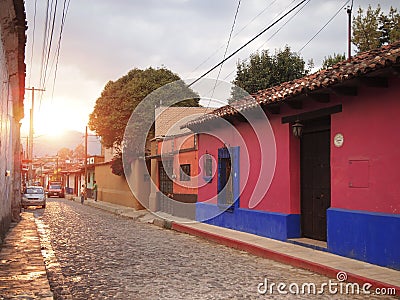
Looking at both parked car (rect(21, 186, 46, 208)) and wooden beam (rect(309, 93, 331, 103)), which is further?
parked car (rect(21, 186, 46, 208))

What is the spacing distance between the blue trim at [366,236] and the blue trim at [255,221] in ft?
6.07

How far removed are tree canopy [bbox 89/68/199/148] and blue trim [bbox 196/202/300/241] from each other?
10764mm

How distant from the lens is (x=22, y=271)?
738cm

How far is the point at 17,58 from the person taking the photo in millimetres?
A: 11133

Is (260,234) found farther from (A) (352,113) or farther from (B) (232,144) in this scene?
(A) (352,113)

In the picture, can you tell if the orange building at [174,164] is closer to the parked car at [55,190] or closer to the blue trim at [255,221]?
the blue trim at [255,221]

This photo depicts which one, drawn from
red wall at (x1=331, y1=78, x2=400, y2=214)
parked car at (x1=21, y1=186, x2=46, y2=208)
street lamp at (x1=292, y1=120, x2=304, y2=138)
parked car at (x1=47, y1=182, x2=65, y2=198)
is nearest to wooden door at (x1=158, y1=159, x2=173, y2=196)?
parked car at (x1=21, y1=186, x2=46, y2=208)

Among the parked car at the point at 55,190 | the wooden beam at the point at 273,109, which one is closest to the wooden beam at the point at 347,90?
the wooden beam at the point at 273,109

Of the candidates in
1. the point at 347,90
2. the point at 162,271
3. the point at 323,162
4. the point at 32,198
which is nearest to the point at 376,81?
the point at 347,90

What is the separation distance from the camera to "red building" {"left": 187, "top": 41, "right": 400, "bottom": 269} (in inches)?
326

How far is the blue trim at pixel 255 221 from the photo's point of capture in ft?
37.8

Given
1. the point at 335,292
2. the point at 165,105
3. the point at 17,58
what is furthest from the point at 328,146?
the point at 165,105

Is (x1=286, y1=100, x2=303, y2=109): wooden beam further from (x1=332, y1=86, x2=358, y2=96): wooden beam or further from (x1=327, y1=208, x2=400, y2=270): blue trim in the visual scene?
(x1=327, y1=208, x2=400, y2=270): blue trim

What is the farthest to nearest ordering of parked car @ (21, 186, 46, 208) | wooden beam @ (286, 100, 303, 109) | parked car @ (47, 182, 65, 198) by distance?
parked car @ (47, 182, 65, 198) → parked car @ (21, 186, 46, 208) → wooden beam @ (286, 100, 303, 109)
